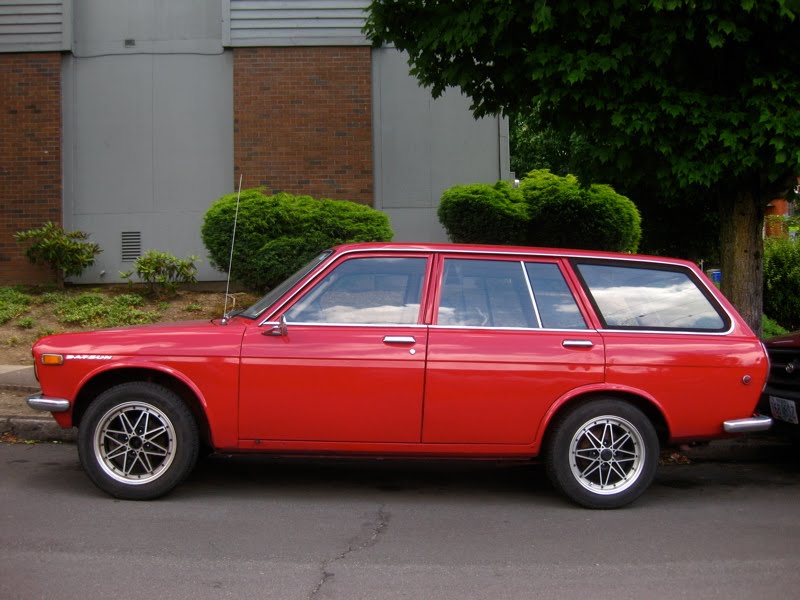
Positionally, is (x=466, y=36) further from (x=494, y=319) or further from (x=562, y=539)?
(x=562, y=539)

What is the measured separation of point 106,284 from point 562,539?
32.6ft

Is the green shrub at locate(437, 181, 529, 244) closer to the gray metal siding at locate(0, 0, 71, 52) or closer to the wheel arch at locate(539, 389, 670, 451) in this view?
the wheel arch at locate(539, 389, 670, 451)

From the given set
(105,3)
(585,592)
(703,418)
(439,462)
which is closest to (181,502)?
(439,462)

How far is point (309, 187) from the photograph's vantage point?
42.4ft

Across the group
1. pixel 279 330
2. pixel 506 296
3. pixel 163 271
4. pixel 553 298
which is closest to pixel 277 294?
pixel 279 330

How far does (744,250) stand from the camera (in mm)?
8062

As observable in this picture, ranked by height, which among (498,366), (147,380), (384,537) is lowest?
(384,537)

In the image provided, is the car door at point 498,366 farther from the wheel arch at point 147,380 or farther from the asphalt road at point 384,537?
the wheel arch at point 147,380

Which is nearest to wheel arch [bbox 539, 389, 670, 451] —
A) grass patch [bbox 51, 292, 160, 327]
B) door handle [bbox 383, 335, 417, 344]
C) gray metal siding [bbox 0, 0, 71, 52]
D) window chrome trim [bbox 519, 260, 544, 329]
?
window chrome trim [bbox 519, 260, 544, 329]

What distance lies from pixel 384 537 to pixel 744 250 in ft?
16.3

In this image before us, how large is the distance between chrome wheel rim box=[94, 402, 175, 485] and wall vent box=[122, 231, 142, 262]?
325 inches

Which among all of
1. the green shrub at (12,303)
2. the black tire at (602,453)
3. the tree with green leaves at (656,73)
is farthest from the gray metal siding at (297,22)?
the black tire at (602,453)

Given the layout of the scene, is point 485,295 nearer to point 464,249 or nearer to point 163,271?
point 464,249

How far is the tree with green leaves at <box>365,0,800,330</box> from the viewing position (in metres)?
6.66
